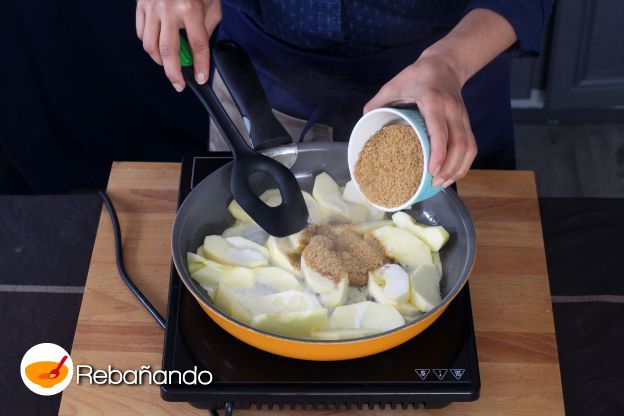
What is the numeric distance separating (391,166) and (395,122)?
0.06 meters

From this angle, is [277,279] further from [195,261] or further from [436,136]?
[436,136]

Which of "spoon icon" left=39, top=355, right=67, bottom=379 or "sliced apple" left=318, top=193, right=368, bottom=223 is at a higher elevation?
"sliced apple" left=318, top=193, right=368, bottom=223

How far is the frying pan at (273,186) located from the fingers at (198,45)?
0.01m

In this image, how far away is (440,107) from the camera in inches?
34.8

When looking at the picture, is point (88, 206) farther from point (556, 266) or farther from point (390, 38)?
point (556, 266)

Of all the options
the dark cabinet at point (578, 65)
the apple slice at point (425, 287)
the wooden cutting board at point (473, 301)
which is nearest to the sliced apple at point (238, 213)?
the wooden cutting board at point (473, 301)

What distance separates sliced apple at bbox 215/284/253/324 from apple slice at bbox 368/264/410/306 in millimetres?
156

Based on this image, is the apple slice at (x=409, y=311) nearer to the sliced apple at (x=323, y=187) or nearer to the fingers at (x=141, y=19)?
the sliced apple at (x=323, y=187)

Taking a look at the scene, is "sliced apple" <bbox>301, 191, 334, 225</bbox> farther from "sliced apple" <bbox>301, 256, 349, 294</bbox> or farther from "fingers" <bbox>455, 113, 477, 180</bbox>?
"fingers" <bbox>455, 113, 477, 180</bbox>

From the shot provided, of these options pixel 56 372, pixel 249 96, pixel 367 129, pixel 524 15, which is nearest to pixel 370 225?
pixel 367 129

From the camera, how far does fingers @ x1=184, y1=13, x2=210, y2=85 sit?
1.04 metres

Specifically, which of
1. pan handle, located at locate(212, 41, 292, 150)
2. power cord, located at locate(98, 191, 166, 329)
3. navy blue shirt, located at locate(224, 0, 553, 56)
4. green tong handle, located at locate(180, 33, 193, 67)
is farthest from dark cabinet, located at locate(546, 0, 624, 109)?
power cord, located at locate(98, 191, 166, 329)

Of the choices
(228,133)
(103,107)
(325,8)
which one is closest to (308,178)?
(228,133)

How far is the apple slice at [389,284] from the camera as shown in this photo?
35.6 inches
